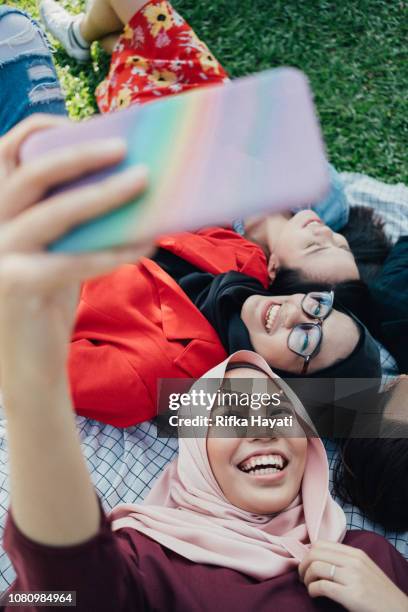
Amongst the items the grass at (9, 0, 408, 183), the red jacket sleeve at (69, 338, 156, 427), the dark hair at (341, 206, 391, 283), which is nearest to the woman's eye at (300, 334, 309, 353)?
the red jacket sleeve at (69, 338, 156, 427)

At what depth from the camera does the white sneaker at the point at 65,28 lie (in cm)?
282

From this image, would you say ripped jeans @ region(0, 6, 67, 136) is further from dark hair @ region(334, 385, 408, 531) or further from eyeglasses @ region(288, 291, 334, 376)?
dark hair @ region(334, 385, 408, 531)

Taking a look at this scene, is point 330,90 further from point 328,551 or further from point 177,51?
point 328,551

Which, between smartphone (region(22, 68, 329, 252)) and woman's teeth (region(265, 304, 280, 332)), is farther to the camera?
woman's teeth (region(265, 304, 280, 332))

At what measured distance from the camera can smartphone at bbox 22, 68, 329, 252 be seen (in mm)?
677

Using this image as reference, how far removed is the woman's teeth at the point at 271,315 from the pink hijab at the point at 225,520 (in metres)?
0.20

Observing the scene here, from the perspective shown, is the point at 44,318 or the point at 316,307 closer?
the point at 44,318

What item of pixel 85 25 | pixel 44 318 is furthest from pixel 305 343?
pixel 85 25

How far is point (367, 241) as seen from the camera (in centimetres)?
243

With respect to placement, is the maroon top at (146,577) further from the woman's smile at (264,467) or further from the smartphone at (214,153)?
the smartphone at (214,153)

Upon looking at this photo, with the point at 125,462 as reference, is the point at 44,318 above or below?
above

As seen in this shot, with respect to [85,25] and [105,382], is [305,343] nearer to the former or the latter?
[105,382]

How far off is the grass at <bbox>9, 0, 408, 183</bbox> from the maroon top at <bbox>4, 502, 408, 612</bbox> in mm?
2086

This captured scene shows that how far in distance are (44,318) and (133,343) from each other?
3.75 ft
